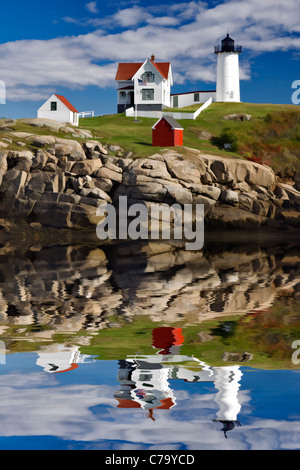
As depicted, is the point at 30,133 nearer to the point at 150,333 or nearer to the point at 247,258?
the point at 247,258

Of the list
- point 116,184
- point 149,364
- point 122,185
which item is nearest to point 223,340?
point 149,364

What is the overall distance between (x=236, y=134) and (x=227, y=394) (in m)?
50.1

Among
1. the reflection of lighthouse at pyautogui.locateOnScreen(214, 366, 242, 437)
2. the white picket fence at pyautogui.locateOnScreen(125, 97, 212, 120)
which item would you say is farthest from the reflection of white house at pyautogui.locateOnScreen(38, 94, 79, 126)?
the reflection of lighthouse at pyautogui.locateOnScreen(214, 366, 242, 437)

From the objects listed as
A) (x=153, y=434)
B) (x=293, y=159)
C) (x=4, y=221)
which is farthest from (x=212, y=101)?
(x=153, y=434)

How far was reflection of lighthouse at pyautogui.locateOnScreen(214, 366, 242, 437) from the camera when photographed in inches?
299

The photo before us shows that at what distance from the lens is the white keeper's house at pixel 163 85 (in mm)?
66562

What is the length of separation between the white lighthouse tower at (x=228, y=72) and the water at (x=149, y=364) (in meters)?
53.3

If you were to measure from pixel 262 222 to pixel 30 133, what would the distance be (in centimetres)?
2352

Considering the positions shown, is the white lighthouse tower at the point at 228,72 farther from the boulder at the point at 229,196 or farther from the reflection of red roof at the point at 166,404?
the reflection of red roof at the point at 166,404

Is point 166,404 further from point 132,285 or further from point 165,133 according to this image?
point 165,133

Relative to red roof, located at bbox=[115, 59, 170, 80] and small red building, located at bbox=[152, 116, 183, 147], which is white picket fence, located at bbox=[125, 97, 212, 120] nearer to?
red roof, located at bbox=[115, 59, 170, 80]

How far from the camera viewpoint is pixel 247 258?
32.6m

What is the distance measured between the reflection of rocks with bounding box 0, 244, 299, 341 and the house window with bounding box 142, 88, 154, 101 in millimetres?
35864

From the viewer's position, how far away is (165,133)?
51719mm
